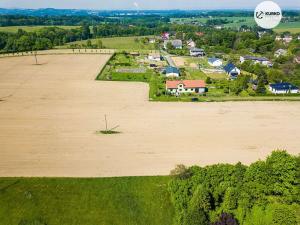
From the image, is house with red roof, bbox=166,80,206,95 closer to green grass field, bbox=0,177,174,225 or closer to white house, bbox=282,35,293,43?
green grass field, bbox=0,177,174,225

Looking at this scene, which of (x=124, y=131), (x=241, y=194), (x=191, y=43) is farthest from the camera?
(x=191, y=43)

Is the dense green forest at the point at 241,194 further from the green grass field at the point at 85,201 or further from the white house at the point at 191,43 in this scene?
the white house at the point at 191,43

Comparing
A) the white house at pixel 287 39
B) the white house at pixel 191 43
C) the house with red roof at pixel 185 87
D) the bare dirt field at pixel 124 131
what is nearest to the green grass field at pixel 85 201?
the bare dirt field at pixel 124 131

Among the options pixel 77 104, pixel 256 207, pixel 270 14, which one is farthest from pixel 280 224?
pixel 270 14

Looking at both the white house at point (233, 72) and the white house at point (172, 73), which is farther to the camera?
the white house at point (233, 72)

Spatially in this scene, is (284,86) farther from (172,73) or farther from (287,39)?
(287,39)

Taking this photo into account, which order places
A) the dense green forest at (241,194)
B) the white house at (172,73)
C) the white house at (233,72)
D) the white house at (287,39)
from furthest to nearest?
the white house at (287,39) → the white house at (233,72) → the white house at (172,73) → the dense green forest at (241,194)

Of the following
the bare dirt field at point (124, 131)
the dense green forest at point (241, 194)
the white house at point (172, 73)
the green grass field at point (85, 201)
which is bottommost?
the green grass field at point (85, 201)

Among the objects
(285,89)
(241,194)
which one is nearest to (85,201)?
(241,194)
